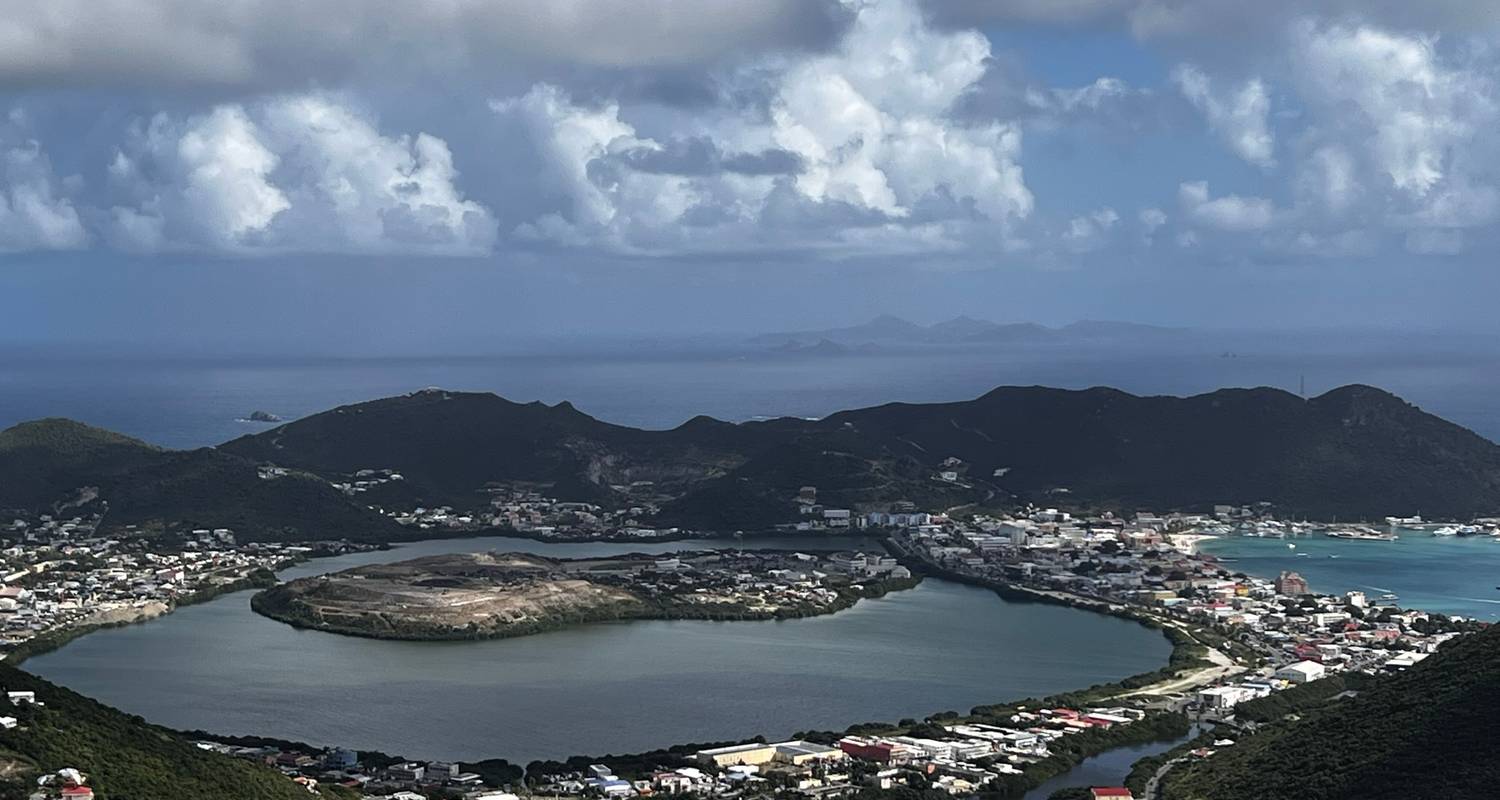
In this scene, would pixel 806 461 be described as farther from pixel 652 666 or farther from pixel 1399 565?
pixel 652 666

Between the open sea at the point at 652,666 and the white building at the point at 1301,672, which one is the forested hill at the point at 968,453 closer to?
the open sea at the point at 652,666

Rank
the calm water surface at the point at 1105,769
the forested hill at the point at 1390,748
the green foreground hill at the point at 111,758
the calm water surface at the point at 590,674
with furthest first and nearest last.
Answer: the calm water surface at the point at 590,674
the calm water surface at the point at 1105,769
the forested hill at the point at 1390,748
the green foreground hill at the point at 111,758

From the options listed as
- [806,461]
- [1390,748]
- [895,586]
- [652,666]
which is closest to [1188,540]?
[895,586]

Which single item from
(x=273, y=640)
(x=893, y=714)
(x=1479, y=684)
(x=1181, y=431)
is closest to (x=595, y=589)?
Answer: (x=273, y=640)

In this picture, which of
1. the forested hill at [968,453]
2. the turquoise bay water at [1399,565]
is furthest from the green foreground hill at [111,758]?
the forested hill at [968,453]

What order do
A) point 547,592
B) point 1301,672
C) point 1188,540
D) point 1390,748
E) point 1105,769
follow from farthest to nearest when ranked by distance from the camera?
1. point 1188,540
2. point 547,592
3. point 1301,672
4. point 1105,769
5. point 1390,748

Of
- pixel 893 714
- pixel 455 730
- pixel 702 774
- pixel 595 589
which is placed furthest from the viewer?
pixel 595 589

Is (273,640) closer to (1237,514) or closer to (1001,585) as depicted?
(1001,585)
